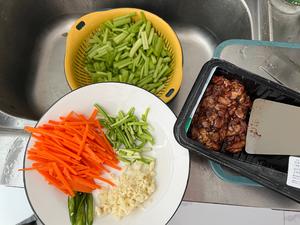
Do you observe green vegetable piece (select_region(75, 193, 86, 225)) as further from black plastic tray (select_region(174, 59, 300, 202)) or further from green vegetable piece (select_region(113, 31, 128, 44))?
green vegetable piece (select_region(113, 31, 128, 44))

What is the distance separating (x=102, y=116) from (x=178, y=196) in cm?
26

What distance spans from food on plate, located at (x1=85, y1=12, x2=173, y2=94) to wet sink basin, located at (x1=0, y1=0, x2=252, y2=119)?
13 cm

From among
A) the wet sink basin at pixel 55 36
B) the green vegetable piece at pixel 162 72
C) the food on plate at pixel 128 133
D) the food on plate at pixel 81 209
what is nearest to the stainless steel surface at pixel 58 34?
the wet sink basin at pixel 55 36

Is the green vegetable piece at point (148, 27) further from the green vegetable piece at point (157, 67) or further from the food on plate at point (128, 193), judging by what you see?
the food on plate at point (128, 193)

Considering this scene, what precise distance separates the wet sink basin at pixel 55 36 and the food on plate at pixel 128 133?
231mm

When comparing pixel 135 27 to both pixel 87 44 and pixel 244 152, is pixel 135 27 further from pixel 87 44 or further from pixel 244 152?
pixel 244 152

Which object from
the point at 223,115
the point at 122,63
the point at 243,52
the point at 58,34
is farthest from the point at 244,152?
the point at 58,34

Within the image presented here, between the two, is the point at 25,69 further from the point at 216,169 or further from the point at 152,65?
the point at 216,169

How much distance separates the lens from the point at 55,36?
1120 mm

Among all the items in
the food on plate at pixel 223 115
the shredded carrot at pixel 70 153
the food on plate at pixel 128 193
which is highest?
the food on plate at pixel 223 115

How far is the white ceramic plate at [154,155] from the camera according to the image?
2.27 feet

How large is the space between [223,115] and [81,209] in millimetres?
371

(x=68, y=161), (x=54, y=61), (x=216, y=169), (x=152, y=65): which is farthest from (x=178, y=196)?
(x=54, y=61)

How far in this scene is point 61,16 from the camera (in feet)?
3.65
